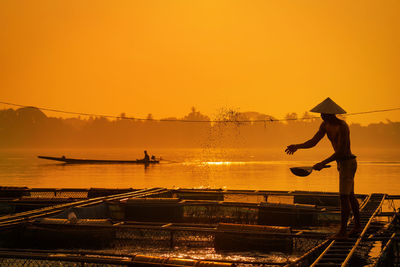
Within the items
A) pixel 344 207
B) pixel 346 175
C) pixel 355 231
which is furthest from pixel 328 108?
pixel 355 231

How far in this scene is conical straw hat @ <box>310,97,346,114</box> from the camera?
9.66m

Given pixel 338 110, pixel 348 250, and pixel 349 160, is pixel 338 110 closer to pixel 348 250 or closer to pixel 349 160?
pixel 349 160

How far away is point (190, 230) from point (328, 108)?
171 inches

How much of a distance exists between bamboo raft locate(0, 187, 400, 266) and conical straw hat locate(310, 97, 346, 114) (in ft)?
7.92

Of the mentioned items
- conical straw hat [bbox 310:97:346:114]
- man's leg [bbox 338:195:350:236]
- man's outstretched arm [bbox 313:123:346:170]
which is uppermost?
conical straw hat [bbox 310:97:346:114]

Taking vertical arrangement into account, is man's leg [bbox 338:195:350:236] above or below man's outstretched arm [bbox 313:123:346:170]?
below

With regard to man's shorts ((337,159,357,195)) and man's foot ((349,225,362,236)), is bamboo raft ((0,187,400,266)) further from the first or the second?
man's shorts ((337,159,357,195))

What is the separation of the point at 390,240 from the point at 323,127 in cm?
259

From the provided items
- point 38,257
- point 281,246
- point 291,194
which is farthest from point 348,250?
point 291,194

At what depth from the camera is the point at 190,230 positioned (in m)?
12.0

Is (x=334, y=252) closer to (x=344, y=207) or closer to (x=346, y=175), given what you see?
(x=344, y=207)

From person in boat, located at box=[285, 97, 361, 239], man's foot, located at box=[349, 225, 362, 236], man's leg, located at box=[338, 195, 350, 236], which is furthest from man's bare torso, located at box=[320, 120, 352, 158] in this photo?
man's foot, located at box=[349, 225, 362, 236]

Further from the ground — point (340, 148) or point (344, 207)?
point (340, 148)

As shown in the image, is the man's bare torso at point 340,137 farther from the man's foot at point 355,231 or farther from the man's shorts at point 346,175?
the man's foot at point 355,231
